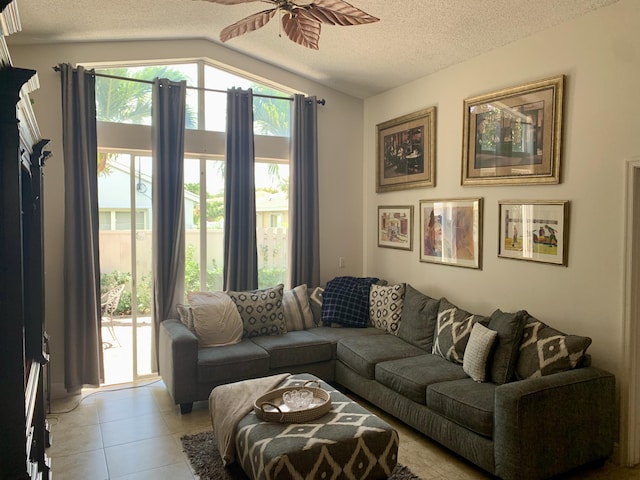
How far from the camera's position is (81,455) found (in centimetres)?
328

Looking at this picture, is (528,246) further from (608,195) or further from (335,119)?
(335,119)

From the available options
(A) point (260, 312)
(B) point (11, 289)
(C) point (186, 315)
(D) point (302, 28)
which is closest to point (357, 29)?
(D) point (302, 28)

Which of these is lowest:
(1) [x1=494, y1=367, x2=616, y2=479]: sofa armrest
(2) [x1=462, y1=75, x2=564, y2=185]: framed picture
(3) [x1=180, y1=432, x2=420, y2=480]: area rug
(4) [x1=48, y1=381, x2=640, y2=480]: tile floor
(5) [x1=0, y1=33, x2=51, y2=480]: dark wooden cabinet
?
(4) [x1=48, y1=381, x2=640, y2=480]: tile floor

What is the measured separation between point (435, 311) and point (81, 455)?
2862 millimetres

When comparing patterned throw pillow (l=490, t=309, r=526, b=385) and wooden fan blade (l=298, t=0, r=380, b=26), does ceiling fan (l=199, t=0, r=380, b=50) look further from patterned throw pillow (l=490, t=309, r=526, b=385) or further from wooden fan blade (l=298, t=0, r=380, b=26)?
patterned throw pillow (l=490, t=309, r=526, b=385)

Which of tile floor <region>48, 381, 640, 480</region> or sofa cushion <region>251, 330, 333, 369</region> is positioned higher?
sofa cushion <region>251, 330, 333, 369</region>

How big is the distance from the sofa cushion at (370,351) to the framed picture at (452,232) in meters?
0.86

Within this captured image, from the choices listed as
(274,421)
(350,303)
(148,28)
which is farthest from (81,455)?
(148,28)

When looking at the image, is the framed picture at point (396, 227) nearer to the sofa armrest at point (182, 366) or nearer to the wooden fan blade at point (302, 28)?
the sofa armrest at point (182, 366)

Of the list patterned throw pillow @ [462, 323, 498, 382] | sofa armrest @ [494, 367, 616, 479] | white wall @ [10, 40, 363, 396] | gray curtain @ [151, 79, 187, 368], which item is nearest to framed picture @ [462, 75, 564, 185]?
patterned throw pillow @ [462, 323, 498, 382]

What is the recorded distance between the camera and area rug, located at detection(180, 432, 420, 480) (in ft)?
9.77

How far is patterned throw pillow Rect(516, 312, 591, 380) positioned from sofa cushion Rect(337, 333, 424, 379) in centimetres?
96

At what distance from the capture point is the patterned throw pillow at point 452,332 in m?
3.69

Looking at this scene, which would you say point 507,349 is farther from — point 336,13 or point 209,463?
point 336,13
